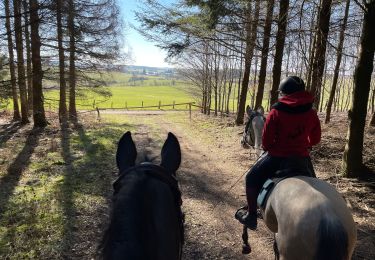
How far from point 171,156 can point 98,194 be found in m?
5.69

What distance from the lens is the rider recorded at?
4.01 metres

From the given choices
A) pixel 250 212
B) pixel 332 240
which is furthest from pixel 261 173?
pixel 332 240

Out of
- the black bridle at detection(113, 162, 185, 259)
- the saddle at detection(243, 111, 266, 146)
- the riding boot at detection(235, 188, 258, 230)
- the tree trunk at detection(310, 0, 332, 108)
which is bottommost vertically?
the riding boot at detection(235, 188, 258, 230)

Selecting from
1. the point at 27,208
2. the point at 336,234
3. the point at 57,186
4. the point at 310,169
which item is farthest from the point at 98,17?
the point at 336,234

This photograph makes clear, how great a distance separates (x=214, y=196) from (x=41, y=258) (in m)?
4.14

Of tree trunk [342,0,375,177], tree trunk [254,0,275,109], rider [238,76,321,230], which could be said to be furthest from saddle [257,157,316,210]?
tree trunk [254,0,275,109]

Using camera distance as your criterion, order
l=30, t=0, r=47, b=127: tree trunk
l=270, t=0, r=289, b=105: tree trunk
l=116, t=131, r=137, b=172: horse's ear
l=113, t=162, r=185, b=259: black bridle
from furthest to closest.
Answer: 1. l=30, t=0, r=47, b=127: tree trunk
2. l=270, t=0, r=289, b=105: tree trunk
3. l=116, t=131, r=137, b=172: horse's ear
4. l=113, t=162, r=185, b=259: black bridle

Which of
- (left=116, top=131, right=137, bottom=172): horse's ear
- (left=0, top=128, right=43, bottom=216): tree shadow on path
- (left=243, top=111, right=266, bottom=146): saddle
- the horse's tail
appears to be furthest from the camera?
(left=0, top=128, right=43, bottom=216): tree shadow on path

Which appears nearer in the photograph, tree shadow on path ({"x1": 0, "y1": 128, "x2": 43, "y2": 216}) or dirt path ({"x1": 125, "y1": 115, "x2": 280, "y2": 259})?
dirt path ({"x1": 125, "y1": 115, "x2": 280, "y2": 259})

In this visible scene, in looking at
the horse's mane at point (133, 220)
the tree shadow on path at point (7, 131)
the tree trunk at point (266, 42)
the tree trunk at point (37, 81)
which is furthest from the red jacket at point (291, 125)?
the tree trunk at point (37, 81)

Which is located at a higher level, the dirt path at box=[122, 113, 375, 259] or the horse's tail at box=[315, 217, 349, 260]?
the horse's tail at box=[315, 217, 349, 260]

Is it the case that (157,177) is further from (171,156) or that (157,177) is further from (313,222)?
(313,222)

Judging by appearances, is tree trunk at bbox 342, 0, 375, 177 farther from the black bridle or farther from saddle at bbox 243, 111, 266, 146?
the black bridle

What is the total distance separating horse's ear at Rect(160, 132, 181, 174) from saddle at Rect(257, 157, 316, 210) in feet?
5.72
